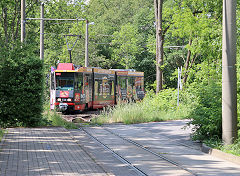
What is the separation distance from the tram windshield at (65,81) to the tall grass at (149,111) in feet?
12.5

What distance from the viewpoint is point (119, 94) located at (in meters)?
33.7

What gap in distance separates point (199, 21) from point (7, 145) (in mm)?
16956

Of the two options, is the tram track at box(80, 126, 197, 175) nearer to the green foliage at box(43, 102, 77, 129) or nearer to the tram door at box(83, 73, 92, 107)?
the green foliage at box(43, 102, 77, 129)

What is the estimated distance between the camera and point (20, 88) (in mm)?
17344

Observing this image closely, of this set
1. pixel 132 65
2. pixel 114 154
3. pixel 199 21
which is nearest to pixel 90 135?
pixel 114 154

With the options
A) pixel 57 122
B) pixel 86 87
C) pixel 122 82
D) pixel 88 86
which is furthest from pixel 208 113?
pixel 122 82

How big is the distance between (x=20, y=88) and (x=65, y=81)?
9144 millimetres

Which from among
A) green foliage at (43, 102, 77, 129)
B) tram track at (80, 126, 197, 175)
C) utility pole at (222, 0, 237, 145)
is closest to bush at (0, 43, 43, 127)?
green foliage at (43, 102, 77, 129)

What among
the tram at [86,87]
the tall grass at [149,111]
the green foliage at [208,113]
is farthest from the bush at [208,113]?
the tram at [86,87]

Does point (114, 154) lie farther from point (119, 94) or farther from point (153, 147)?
point (119, 94)

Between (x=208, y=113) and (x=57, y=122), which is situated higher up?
(x=208, y=113)

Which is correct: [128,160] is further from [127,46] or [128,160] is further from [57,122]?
[127,46]

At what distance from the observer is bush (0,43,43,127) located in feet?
56.8

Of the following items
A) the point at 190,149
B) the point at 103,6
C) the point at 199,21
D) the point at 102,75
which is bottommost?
the point at 190,149
